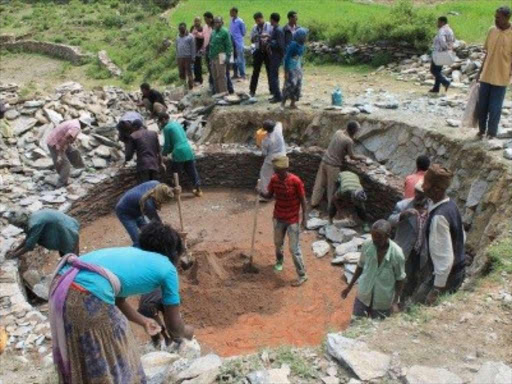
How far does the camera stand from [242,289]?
7223mm

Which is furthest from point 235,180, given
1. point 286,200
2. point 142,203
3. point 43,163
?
point 142,203

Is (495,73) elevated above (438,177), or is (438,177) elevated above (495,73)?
(495,73)

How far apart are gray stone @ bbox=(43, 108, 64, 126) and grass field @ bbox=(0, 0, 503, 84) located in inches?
158

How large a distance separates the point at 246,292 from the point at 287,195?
1400 mm

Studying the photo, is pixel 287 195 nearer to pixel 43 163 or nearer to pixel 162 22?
pixel 43 163

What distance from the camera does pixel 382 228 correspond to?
4715mm

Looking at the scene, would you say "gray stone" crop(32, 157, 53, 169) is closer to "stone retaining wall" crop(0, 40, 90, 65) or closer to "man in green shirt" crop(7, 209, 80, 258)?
"man in green shirt" crop(7, 209, 80, 258)

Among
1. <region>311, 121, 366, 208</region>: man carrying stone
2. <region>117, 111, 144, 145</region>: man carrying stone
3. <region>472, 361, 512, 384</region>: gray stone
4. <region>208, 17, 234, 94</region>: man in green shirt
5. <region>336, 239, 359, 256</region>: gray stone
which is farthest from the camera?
<region>208, 17, 234, 94</region>: man in green shirt

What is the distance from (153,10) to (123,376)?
21.0 meters

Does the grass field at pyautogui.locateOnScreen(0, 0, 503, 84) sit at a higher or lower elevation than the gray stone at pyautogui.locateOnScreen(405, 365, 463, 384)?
higher

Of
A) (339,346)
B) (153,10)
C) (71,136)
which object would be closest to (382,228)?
(339,346)

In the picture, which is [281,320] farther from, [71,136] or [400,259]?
[71,136]

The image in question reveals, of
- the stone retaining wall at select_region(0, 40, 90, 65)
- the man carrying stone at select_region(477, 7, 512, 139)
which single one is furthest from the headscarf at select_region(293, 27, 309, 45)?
the stone retaining wall at select_region(0, 40, 90, 65)

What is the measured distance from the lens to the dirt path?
638 cm
